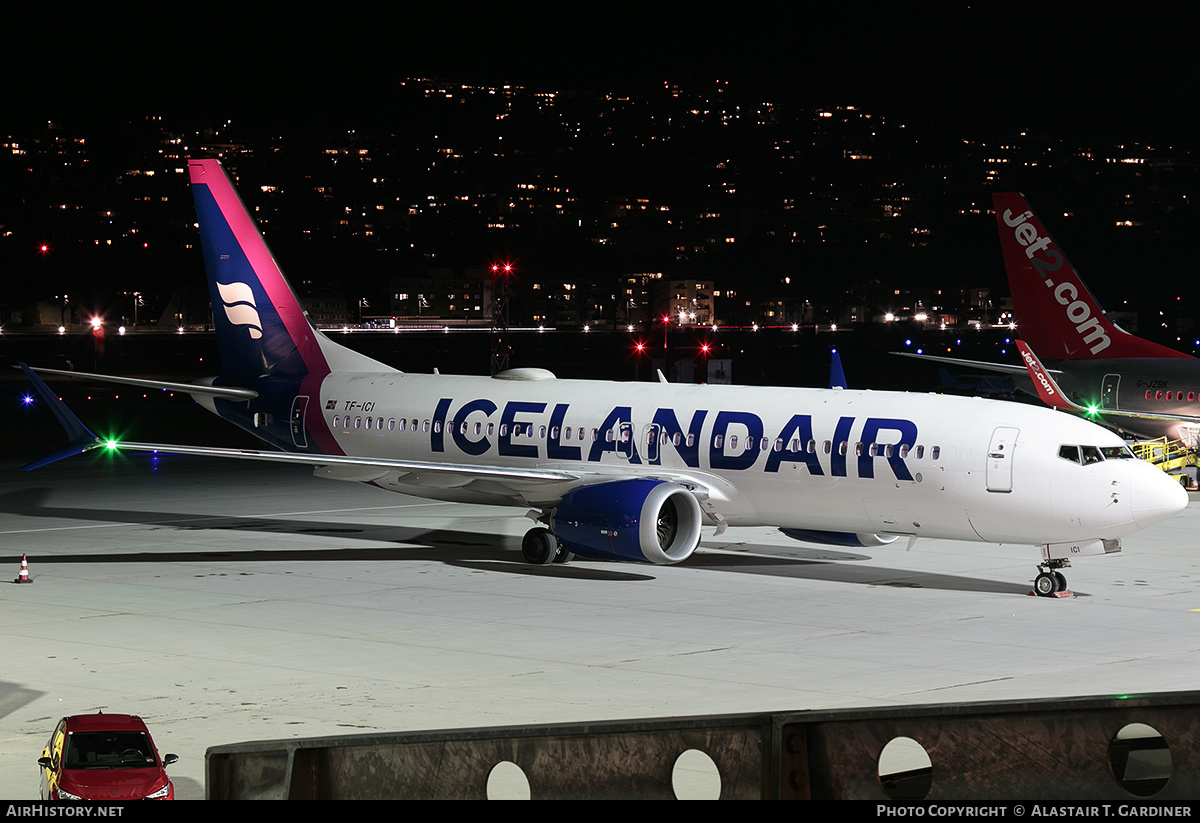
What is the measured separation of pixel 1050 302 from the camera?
49.1m

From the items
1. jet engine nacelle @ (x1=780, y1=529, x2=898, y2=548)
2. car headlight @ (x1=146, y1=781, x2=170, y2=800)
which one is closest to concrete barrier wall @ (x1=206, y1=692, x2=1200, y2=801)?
car headlight @ (x1=146, y1=781, x2=170, y2=800)

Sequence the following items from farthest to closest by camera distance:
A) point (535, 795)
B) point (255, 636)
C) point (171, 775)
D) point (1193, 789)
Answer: point (255, 636), point (171, 775), point (535, 795), point (1193, 789)

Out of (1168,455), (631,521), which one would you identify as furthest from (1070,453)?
(1168,455)

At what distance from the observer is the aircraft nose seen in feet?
83.6

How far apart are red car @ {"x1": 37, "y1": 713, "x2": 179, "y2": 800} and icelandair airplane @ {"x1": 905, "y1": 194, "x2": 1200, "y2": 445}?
35060 mm

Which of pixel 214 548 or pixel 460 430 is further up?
pixel 460 430

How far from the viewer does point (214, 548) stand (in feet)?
105

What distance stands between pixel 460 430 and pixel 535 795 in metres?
26.7

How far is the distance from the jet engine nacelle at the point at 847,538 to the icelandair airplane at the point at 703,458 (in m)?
0.05

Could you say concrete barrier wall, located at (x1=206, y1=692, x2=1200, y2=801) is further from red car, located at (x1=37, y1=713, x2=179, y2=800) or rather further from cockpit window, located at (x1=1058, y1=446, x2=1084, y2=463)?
cockpit window, located at (x1=1058, y1=446, x2=1084, y2=463)

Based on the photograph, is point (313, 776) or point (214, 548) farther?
point (214, 548)

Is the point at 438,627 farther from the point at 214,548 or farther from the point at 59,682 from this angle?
the point at 214,548

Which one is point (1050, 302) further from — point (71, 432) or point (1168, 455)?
point (71, 432)
